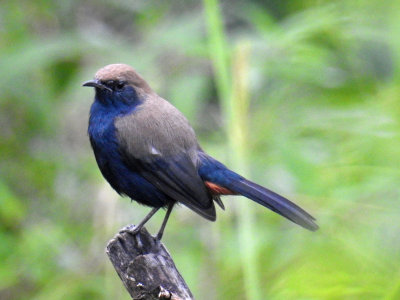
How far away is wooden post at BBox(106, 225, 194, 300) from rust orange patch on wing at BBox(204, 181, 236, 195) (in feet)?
Answer: 1.69

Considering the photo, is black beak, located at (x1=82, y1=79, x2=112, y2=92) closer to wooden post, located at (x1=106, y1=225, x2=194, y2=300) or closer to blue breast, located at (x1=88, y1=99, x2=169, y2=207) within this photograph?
blue breast, located at (x1=88, y1=99, x2=169, y2=207)

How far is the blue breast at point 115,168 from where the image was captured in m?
4.50

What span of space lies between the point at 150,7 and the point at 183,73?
1.44 meters

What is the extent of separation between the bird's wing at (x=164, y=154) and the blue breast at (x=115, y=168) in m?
0.04

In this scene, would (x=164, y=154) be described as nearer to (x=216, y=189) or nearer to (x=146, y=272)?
(x=216, y=189)

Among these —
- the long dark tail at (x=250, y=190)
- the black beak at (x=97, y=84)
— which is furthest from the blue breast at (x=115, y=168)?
the long dark tail at (x=250, y=190)

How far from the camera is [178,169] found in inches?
→ 173

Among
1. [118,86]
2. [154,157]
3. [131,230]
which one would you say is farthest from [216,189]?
[118,86]

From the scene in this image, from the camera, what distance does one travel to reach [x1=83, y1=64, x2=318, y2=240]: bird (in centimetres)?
435

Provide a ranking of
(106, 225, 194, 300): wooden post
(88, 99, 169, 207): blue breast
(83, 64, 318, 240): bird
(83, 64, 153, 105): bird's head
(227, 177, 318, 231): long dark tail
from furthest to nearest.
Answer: (83, 64, 153, 105): bird's head → (88, 99, 169, 207): blue breast → (83, 64, 318, 240): bird → (227, 177, 318, 231): long dark tail → (106, 225, 194, 300): wooden post

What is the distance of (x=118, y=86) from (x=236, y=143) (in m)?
0.67

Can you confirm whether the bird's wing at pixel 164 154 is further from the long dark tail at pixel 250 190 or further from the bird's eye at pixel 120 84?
the bird's eye at pixel 120 84

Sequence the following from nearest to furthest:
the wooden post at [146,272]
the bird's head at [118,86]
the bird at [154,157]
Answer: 1. the wooden post at [146,272]
2. the bird at [154,157]
3. the bird's head at [118,86]

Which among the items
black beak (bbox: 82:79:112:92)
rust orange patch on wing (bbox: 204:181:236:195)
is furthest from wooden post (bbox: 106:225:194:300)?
black beak (bbox: 82:79:112:92)
